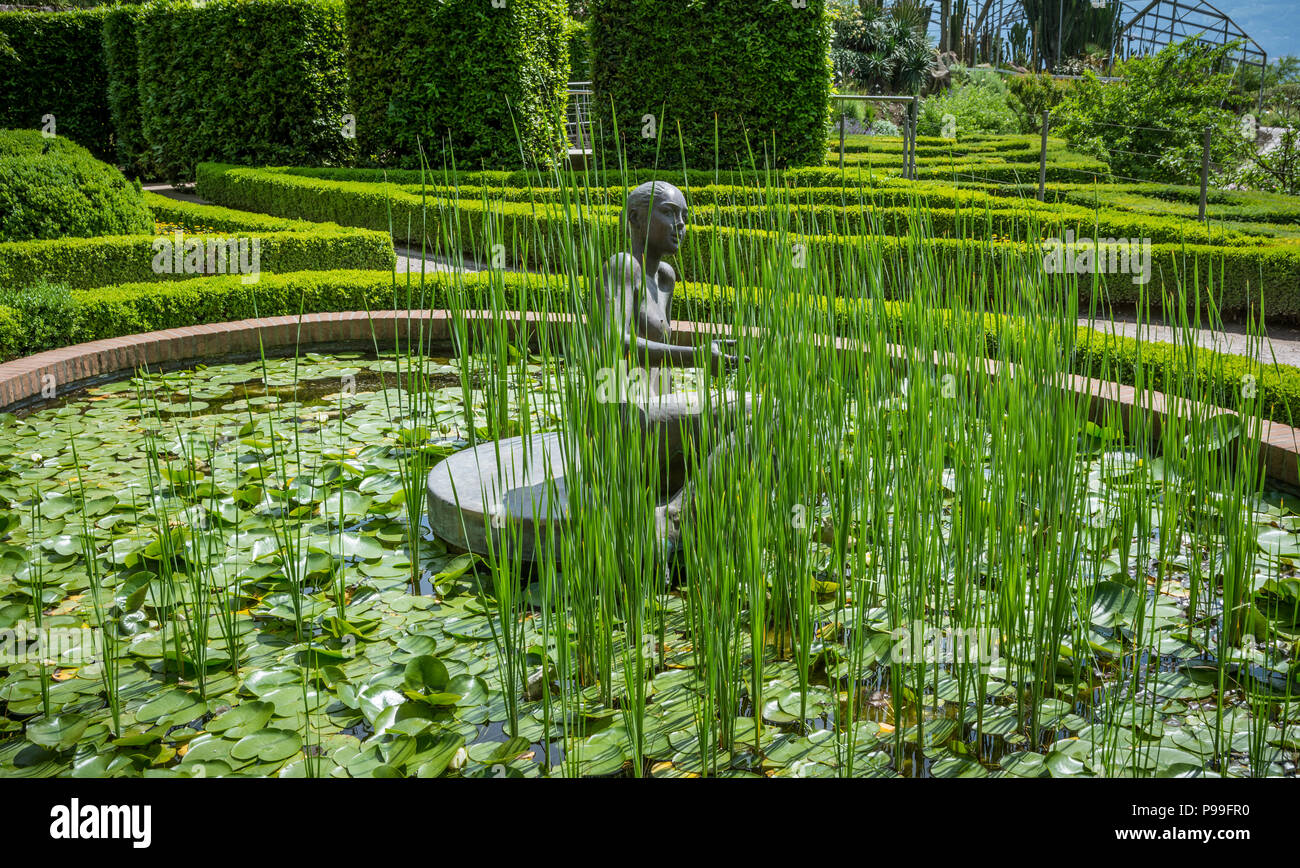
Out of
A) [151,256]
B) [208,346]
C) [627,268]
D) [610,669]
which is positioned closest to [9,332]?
[208,346]

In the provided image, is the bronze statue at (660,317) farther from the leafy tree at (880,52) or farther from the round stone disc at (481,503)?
the leafy tree at (880,52)

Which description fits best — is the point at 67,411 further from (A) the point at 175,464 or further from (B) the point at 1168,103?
(B) the point at 1168,103

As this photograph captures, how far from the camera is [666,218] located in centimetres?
299

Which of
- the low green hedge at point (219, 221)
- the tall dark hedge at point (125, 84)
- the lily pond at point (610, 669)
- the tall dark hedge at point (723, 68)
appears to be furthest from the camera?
the tall dark hedge at point (125, 84)

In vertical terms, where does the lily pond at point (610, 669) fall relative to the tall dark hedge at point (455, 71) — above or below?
below

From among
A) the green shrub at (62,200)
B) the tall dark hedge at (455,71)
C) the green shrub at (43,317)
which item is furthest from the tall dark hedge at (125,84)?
the green shrub at (43,317)

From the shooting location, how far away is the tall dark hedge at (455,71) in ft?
40.3

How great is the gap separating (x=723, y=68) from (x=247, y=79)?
6791 millimetres

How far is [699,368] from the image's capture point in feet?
8.25

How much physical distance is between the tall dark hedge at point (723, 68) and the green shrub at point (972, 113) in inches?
409

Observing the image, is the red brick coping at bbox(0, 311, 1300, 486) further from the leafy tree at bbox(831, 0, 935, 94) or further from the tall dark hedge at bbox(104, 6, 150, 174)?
the leafy tree at bbox(831, 0, 935, 94)

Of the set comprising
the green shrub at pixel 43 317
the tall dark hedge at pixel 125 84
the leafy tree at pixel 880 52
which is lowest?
the green shrub at pixel 43 317
